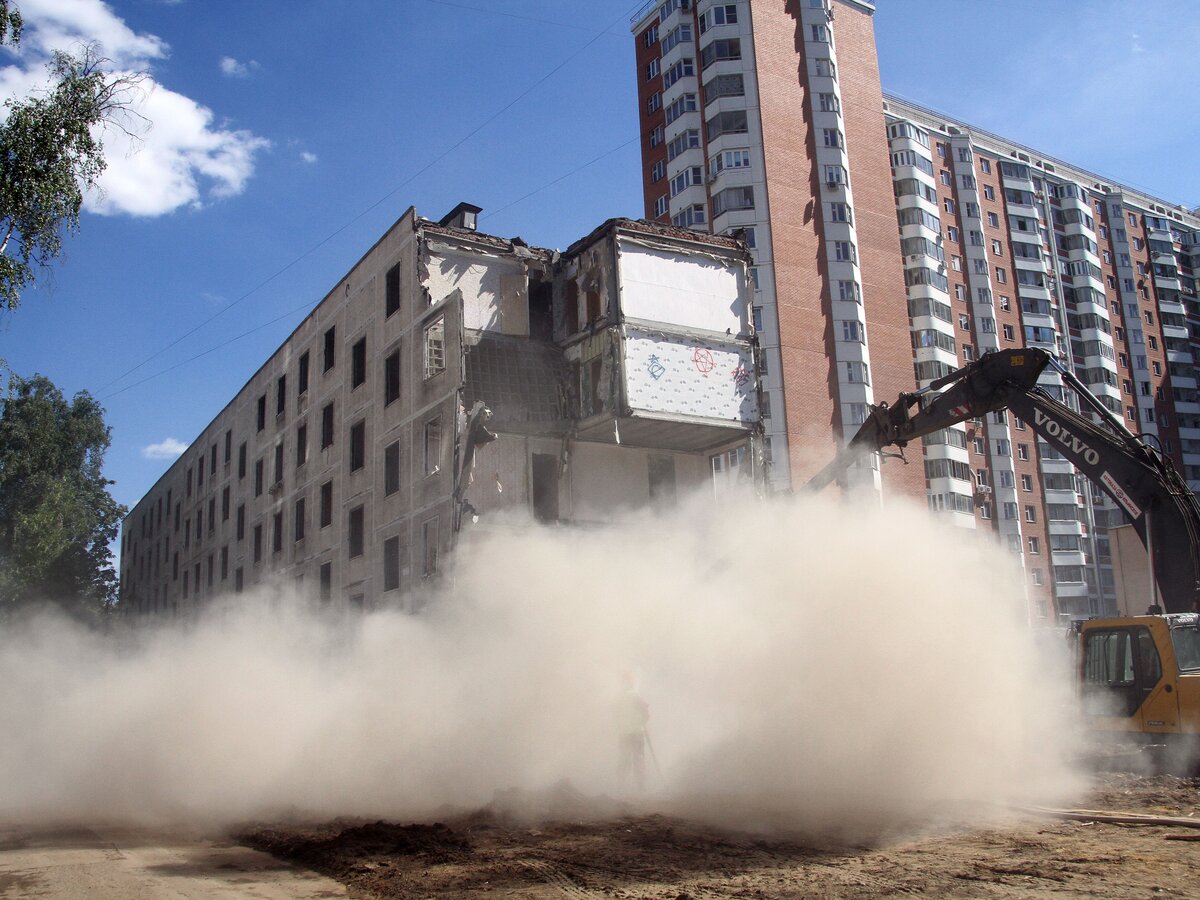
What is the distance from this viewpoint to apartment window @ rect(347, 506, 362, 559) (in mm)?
27250

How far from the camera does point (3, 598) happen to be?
43094mm

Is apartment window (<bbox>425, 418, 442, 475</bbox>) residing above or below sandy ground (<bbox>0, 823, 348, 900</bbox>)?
above

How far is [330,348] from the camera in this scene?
31031mm

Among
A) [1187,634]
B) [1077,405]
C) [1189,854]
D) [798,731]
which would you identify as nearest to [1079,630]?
[1187,634]

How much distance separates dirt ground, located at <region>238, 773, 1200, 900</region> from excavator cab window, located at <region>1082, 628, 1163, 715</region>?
2723 mm

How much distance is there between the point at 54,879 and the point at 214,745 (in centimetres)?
743

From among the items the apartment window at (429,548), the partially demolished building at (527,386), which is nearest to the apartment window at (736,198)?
the partially demolished building at (527,386)

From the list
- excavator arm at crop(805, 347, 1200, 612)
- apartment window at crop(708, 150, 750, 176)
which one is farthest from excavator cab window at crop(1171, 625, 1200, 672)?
apartment window at crop(708, 150, 750, 176)

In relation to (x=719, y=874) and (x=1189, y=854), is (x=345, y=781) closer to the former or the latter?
(x=719, y=874)

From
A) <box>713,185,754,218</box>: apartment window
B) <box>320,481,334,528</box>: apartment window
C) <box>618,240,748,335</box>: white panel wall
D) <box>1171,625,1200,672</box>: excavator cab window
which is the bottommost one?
<box>1171,625,1200,672</box>: excavator cab window

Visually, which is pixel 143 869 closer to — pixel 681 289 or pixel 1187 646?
pixel 1187 646

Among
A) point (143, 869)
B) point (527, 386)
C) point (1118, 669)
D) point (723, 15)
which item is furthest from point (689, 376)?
point (723, 15)

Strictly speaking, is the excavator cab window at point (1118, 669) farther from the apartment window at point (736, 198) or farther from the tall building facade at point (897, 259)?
the apartment window at point (736, 198)

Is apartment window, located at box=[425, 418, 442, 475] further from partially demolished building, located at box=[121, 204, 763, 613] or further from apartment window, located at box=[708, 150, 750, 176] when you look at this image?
apartment window, located at box=[708, 150, 750, 176]
